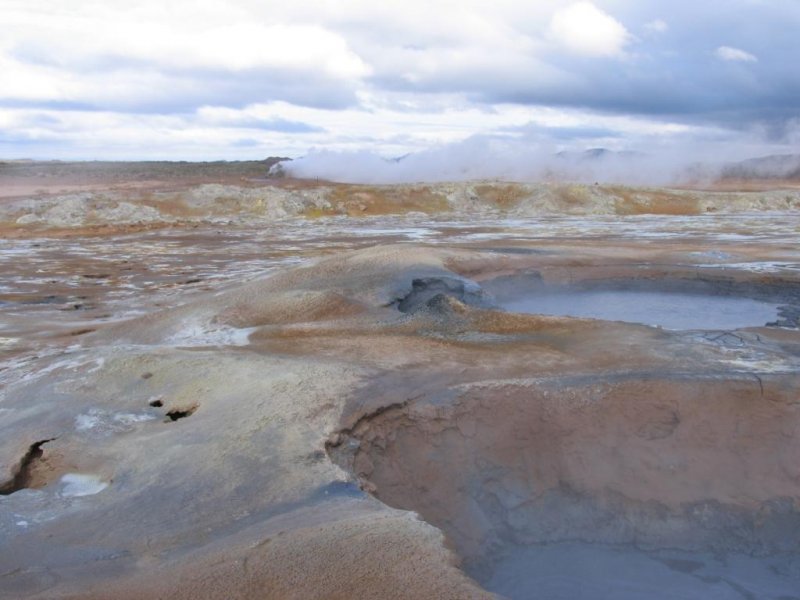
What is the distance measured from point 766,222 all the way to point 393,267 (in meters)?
21.7

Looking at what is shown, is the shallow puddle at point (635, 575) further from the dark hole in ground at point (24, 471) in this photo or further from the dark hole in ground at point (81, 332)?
the dark hole in ground at point (81, 332)

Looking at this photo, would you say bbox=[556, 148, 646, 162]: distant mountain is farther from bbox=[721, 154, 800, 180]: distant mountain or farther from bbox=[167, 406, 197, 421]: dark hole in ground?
bbox=[167, 406, 197, 421]: dark hole in ground

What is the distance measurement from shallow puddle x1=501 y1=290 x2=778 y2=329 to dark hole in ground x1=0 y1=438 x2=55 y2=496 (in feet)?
17.7

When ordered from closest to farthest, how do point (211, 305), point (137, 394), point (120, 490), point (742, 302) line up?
point (120, 490)
point (137, 394)
point (211, 305)
point (742, 302)

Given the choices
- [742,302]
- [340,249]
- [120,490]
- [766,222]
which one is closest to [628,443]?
[120,490]

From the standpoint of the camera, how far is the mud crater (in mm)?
4645

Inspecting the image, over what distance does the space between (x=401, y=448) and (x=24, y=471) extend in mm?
2407

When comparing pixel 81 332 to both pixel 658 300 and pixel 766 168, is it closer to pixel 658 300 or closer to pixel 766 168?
pixel 658 300

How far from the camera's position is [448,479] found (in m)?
4.97

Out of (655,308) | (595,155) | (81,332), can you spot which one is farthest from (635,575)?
(595,155)

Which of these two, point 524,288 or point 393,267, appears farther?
point 524,288

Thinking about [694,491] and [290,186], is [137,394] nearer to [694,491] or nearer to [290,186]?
[694,491]

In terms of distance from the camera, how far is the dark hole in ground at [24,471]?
470 centimetres

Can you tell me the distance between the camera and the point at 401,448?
504 cm
